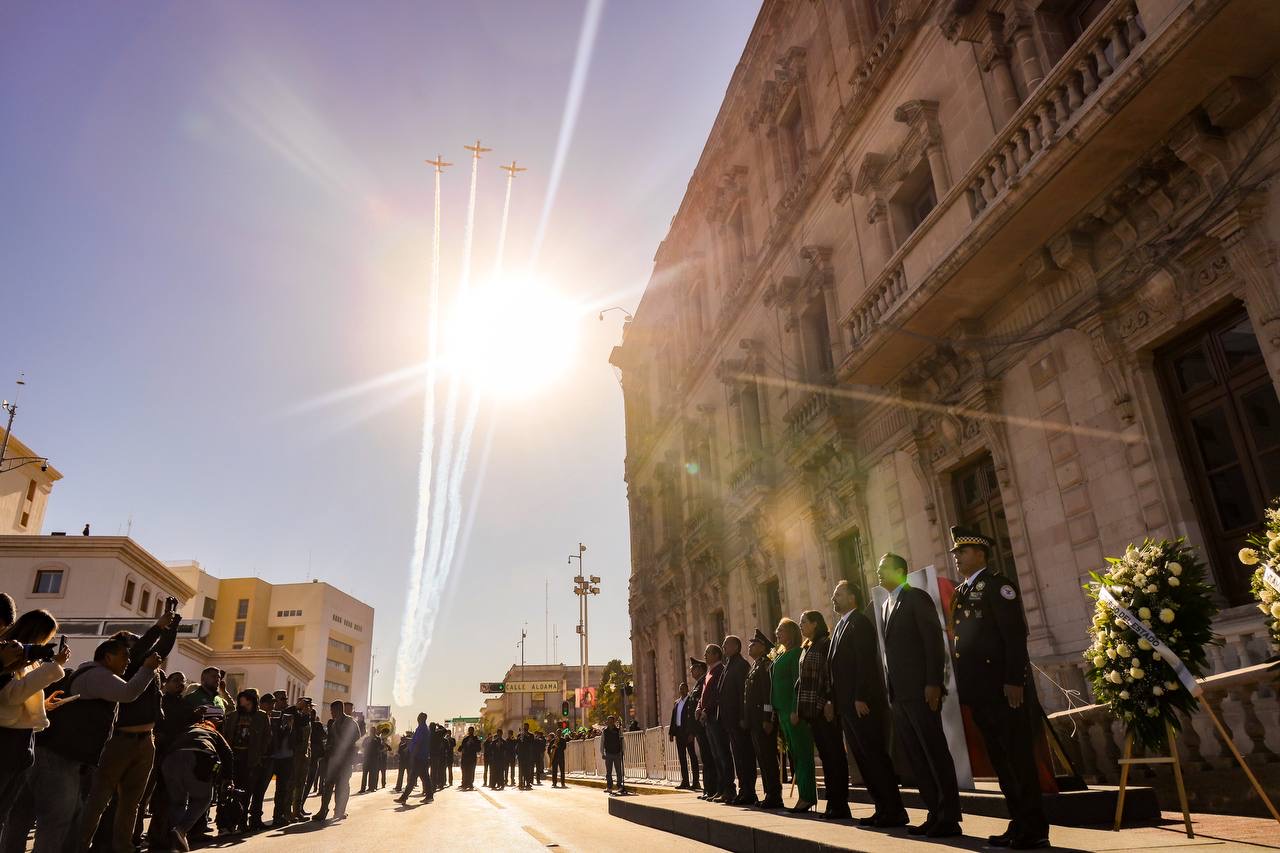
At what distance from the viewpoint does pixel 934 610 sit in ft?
19.8

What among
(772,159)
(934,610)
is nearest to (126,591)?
(772,159)

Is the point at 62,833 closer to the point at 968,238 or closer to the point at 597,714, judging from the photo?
the point at 968,238

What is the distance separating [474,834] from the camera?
346 inches

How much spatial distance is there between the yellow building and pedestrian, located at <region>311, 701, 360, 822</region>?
65.6m

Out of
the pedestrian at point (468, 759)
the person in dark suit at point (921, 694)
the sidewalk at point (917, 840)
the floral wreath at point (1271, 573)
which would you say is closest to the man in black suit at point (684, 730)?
the sidewalk at point (917, 840)

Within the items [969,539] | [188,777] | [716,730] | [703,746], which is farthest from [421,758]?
[969,539]

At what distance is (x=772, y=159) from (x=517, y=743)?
19.5 m

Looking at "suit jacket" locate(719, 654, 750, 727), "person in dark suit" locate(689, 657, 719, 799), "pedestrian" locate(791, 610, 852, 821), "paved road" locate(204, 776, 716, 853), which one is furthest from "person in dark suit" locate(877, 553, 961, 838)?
"person in dark suit" locate(689, 657, 719, 799)

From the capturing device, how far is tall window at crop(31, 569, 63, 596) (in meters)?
39.3

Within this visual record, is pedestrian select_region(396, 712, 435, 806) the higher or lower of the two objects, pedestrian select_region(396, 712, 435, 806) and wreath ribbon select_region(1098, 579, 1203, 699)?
the lower

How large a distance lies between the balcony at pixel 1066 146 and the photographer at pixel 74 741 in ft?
31.6

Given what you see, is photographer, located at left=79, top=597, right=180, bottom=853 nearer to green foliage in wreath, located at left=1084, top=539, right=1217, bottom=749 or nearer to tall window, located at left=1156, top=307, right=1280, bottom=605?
green foliage in wreath, located at left=1084, top=539, right=1217, bottom=749

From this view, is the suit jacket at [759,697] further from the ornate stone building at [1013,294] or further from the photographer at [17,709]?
the photographer at [17,709]

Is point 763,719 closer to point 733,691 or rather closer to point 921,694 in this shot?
point 733,691
